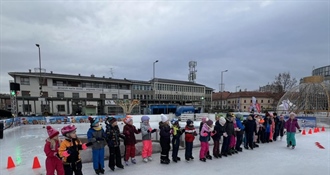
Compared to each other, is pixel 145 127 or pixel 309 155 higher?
pixel 145 127

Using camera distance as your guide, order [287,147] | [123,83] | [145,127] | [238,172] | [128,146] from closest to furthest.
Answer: [238,172] → [128,146] → [145,127] → [287,147] → [123,83]

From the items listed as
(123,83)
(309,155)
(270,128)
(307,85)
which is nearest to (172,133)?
(309,155)

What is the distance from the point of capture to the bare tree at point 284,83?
36.4 m

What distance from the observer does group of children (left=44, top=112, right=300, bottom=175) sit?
3.75 m

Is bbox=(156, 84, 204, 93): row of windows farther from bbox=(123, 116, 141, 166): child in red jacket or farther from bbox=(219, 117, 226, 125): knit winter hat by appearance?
bbox=(123, 116, 141, 166): child in red jacket

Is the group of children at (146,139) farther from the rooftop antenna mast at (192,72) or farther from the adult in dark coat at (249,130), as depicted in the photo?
the rooftop antenna mast at (192,72)

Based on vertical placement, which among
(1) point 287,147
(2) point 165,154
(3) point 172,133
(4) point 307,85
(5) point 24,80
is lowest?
(1) point 287,147

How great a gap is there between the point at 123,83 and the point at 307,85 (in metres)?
35.5

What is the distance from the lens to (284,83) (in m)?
36.9

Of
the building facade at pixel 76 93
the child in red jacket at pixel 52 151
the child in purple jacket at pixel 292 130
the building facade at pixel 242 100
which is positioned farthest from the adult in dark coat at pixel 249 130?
the building facade at pixel 242 100

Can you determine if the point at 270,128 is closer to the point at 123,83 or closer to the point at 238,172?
the point at 238,172

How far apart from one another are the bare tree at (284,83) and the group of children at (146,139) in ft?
108

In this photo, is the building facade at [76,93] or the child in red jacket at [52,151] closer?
the child in red jacket at [52,151]

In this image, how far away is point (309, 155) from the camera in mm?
6562
